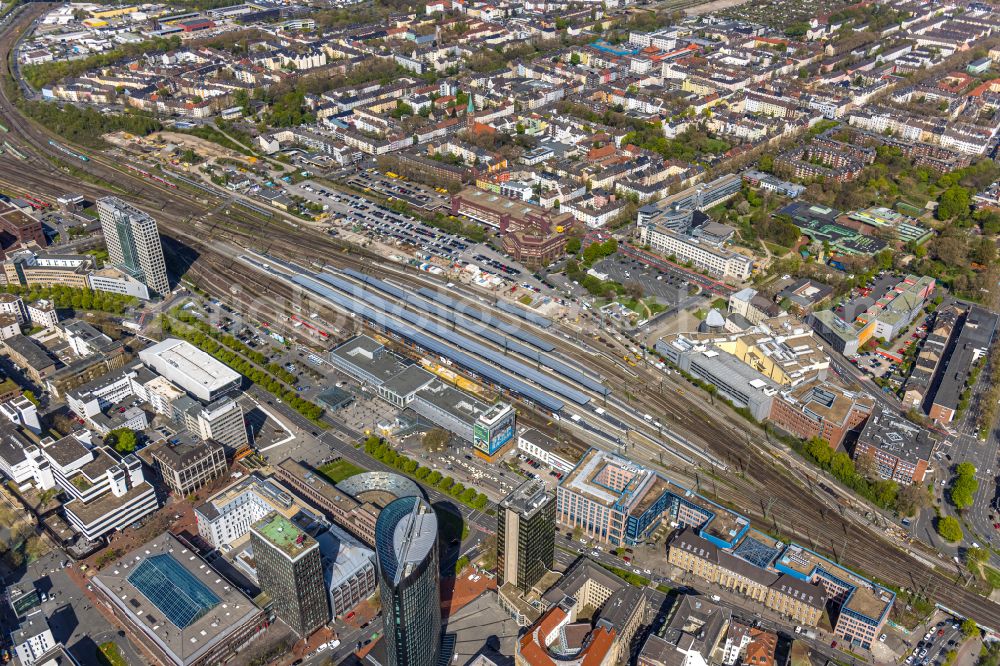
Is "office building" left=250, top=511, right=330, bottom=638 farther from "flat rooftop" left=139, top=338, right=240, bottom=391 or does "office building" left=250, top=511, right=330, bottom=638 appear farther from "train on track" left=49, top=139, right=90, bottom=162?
"train on track" left=49, top=139, right=90, bottom=162

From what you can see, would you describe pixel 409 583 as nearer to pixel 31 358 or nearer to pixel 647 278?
pixel 31 358

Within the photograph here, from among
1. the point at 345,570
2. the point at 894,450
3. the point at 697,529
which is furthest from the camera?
the point at 894,450

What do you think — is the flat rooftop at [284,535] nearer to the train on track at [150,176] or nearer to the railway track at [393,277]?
the railway track at [393,277]

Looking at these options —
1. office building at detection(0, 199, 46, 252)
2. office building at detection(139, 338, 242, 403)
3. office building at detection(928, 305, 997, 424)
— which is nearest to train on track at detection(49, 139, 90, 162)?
office building at detection(0, 199, 46, 252)

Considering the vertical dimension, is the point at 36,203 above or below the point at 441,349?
below

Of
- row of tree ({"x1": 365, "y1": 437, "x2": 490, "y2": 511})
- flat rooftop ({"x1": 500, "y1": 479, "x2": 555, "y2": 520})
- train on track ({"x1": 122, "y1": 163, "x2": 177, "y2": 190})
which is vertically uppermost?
flat rooftop ({"x1": 500, "y1": 479, "x2": 555, "y2": 520})

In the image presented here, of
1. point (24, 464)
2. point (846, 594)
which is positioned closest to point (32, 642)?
point (24, 464)

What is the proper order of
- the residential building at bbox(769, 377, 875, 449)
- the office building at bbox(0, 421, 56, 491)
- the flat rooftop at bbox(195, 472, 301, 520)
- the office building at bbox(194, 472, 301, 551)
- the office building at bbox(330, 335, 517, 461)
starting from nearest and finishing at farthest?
the flat rooftop at bbox(195, 472, 301, 520), the office building at bbox(194, 472, 301, 551), the office building at bbox(0, 421, 56, 491), the office building at bbox(330, 335, 517, 461), the residential building at bbox(769, 377, 875, 449)
